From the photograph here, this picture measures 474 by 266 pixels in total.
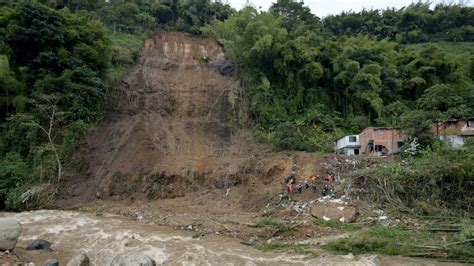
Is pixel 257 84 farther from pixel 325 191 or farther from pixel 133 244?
pixel 133 244

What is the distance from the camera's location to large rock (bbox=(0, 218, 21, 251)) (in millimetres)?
9484

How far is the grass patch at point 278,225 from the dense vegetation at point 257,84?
716 cm

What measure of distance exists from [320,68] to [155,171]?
12704 mm

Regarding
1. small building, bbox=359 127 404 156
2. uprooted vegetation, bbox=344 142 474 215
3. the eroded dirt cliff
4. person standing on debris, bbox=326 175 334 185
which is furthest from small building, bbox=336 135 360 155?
uprooted vegetation, bbox=344 142 474 215

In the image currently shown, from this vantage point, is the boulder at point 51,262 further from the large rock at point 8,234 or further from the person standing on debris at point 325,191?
the person standing on debris at point 325,191

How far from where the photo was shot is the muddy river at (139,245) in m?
10.1

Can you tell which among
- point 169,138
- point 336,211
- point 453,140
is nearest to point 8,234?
point 336,211

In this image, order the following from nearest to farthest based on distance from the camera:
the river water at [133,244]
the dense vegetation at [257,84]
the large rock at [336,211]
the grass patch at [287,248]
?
the river water at [133,244], the grass patch at [287,248], the large rock at [336,211], the dense vegetation at [257,84]

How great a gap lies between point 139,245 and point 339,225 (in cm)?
680

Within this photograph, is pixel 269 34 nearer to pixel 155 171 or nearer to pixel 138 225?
pixel 155 171

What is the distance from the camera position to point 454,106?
2311cm

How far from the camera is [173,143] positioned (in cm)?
2202

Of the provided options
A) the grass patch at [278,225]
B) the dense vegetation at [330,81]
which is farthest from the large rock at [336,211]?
the dense vegetation at [330,81]

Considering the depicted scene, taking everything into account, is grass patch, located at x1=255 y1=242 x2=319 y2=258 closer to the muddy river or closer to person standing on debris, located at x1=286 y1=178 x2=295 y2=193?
the muddy river
